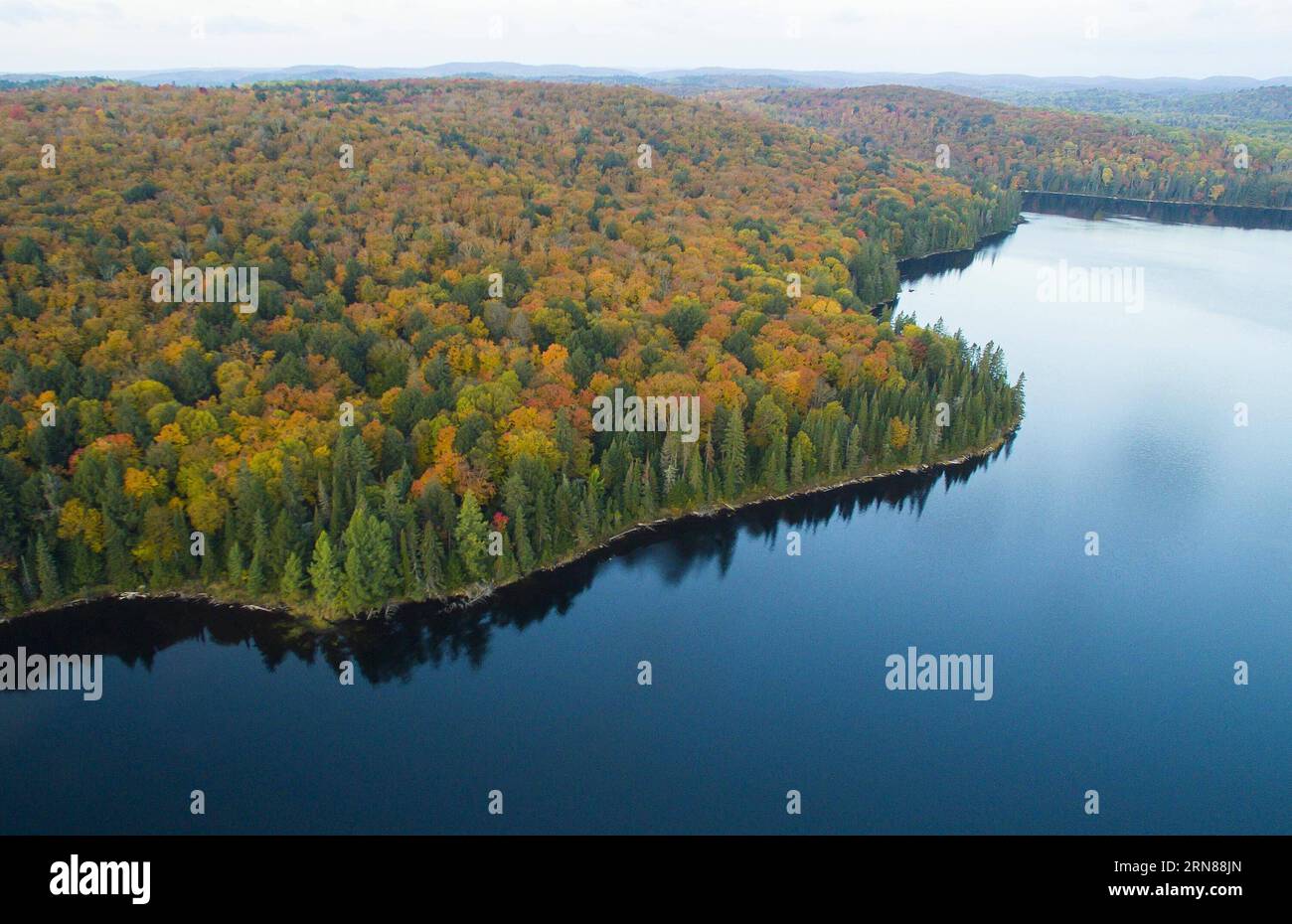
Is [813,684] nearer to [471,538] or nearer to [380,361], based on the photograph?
[471,538]

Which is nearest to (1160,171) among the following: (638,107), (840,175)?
(840,175)

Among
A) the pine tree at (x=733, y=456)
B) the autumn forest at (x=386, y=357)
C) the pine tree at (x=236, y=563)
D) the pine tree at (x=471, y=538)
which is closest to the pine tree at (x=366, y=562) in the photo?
the autumn forest at (x=386, y=357)

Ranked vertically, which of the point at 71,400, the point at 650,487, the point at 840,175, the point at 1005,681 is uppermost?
the point at 840,175

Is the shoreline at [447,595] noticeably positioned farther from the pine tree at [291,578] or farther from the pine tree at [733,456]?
the pine tree at [733,456]

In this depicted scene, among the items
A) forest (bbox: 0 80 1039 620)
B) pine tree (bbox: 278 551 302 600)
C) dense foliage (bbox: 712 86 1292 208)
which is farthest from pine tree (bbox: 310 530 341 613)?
dense foliage (bbox: 712 86 1292 208)

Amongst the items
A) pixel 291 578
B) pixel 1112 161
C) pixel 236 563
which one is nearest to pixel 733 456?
pixel 291 578

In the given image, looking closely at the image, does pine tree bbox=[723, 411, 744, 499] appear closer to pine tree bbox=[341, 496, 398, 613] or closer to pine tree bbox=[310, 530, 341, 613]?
pine tree bbox=[341, 496, 398, 613]

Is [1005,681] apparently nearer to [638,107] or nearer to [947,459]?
[947,459]
